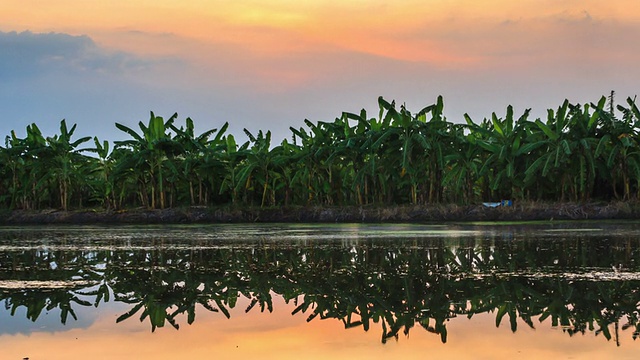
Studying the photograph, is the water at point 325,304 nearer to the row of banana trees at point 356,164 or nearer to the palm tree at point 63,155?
the row of banana trees at point 356,164

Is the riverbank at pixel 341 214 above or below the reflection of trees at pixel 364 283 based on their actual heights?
above

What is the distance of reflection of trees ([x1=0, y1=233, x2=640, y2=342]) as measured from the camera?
7324mm

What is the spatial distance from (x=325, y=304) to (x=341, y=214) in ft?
75.9

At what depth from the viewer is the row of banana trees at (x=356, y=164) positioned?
96.6 feet

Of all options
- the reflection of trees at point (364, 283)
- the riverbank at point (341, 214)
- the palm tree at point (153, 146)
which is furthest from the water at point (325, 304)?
the palm tree at point (153, 146)

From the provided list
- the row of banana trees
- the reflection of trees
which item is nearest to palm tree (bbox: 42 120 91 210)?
the row of banana trees

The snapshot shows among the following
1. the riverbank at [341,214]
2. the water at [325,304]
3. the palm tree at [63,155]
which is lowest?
Result: the water at [325,304]

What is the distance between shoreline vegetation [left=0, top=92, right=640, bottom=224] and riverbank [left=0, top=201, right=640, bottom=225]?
0.17ft

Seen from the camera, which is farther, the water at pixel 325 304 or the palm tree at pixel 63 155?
the palm tree at pixel 63 155

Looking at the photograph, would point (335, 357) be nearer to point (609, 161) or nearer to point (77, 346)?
point (77, 346)

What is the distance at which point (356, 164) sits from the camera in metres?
32.7

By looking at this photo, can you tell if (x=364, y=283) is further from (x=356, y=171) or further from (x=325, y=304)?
(x=356, y=171)

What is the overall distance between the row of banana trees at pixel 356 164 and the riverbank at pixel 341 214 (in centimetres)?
105

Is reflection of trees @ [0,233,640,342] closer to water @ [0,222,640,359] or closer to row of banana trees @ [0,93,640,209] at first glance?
water @ [0,222,640,359]
